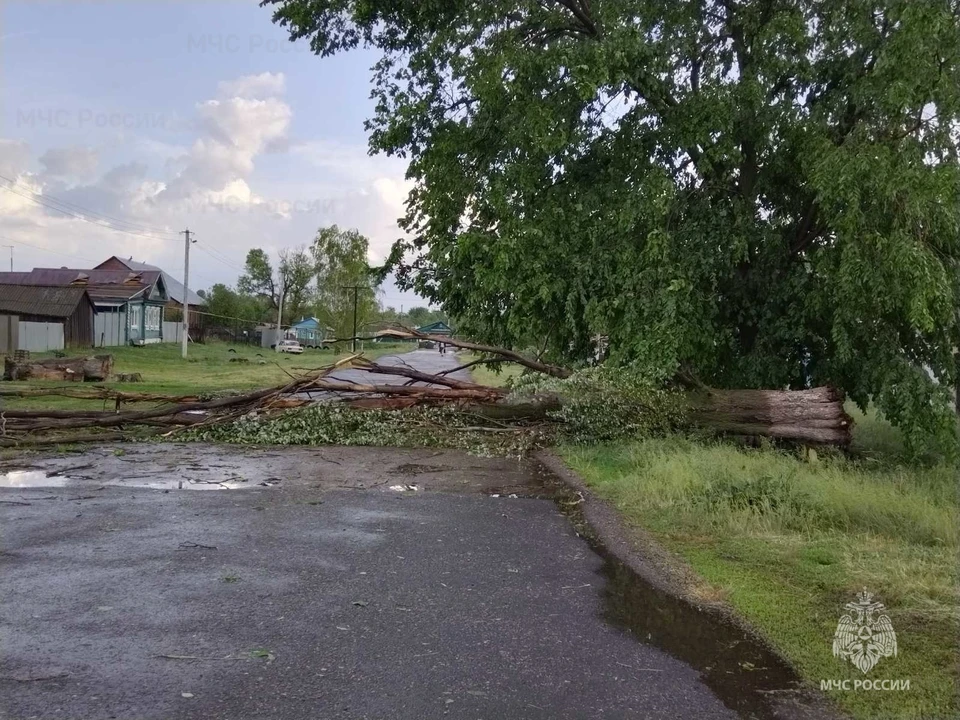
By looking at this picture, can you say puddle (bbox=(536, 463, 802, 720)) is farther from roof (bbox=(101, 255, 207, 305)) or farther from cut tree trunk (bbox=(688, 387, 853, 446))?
roof (bbox=(101, 255, 207, 305))

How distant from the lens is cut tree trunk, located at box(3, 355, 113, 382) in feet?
68.9

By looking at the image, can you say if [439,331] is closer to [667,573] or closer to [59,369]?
[59,369]

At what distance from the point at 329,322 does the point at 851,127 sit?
5066 cm

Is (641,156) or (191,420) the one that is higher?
(641,156)

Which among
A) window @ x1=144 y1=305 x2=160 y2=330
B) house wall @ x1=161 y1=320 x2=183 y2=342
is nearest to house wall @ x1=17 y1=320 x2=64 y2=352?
window @ x1=144 y1=305 x2=160 y2=330

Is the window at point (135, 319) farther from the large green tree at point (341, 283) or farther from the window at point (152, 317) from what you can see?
the large green tree at point (341, 283)

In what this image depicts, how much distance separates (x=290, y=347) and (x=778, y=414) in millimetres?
48243

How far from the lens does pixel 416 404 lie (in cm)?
1388

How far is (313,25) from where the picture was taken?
15.1 m

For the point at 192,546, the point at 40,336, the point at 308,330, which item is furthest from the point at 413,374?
the point at 308,330

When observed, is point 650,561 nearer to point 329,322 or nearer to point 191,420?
point 191,420

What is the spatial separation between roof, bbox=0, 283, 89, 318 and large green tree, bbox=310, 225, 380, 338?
Result: 21099 mm

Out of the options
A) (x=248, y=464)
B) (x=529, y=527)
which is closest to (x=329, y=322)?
(x=248, y=464)

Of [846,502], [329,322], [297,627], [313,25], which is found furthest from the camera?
[329,322]
